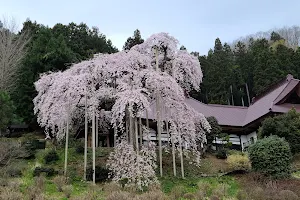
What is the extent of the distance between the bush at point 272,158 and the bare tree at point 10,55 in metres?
16.6

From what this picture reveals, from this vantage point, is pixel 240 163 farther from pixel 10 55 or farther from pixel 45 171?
pixel 10 55

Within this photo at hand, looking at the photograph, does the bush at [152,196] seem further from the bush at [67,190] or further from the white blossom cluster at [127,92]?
the bush at [67,190]

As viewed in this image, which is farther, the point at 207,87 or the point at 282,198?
the point at 207,87

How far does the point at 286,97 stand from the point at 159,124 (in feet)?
33.5

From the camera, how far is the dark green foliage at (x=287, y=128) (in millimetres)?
16078

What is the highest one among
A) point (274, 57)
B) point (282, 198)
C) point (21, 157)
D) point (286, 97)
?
point (274, 57)

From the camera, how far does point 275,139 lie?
571 inches

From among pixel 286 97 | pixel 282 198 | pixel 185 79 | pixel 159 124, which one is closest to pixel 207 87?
pixel 286 97

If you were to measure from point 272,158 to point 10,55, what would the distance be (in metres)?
19.6

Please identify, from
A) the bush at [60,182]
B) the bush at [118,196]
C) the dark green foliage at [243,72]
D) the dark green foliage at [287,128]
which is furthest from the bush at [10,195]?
the dark green foliage at [243,72]

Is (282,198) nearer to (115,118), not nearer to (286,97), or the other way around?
(115,118)

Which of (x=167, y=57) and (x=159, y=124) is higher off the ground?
(x=167, y=57)

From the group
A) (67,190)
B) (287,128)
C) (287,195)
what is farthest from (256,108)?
(67,190)

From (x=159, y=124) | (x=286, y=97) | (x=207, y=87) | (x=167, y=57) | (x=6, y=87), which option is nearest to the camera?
(x=159, y=124)
